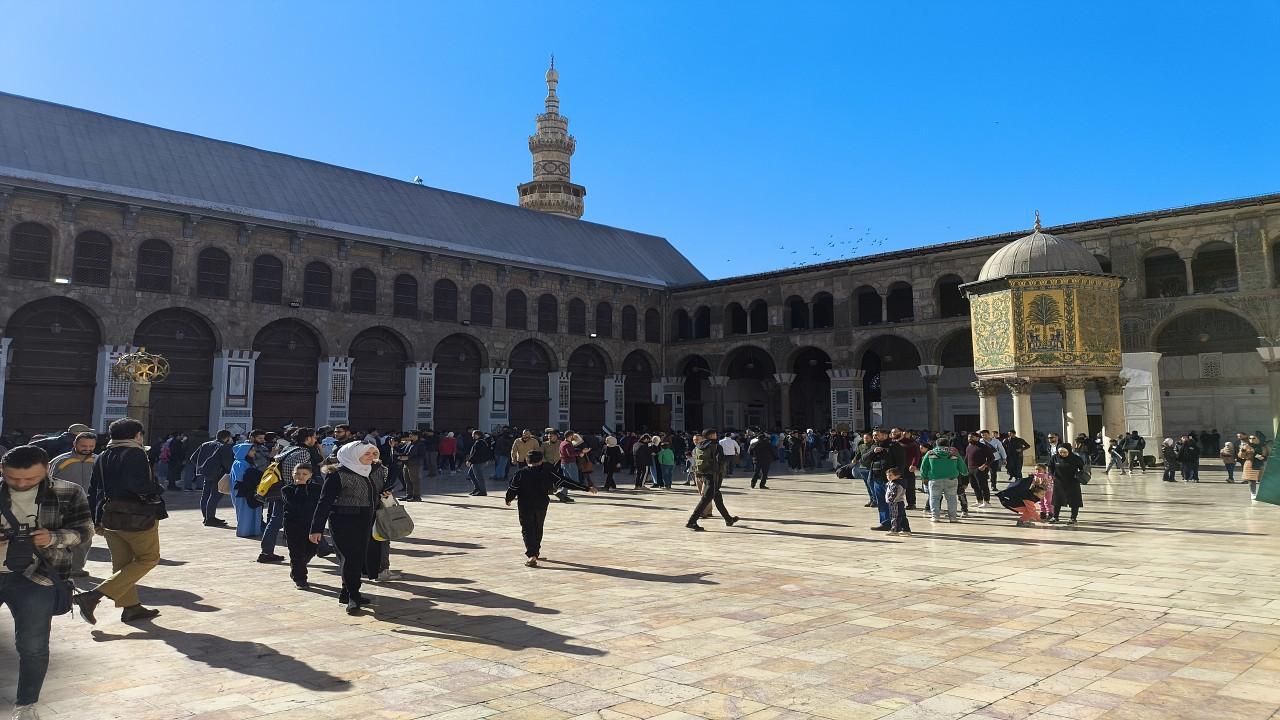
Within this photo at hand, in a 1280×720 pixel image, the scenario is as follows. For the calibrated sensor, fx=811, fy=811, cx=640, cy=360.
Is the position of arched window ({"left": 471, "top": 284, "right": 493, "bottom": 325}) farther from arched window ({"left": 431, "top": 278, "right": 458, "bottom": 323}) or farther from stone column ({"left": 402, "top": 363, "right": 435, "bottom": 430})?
stone column ({"left": 402, "top": 363, "right": 435, "bottom": 430})

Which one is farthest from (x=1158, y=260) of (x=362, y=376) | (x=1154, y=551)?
(x=362, y=376)

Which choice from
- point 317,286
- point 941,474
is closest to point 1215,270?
point 941,474

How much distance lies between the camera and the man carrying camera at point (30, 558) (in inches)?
139

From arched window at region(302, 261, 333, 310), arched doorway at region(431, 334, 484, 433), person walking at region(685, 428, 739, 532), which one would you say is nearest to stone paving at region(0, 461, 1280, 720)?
person walking at region(685, 428, 739, 532)

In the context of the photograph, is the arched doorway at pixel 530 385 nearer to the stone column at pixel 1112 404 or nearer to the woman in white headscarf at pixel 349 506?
the stone column at pixel 1112 404

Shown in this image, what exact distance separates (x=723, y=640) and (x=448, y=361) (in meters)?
25.2

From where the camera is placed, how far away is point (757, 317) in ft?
114

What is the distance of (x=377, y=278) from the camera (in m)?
27.4

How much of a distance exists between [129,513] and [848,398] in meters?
27.6

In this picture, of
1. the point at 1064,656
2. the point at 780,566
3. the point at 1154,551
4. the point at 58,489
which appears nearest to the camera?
the point at 58,489

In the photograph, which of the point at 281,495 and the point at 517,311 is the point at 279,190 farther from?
the point at 281,495

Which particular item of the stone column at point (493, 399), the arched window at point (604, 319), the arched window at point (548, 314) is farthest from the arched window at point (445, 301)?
the arched window at point (604, 319)

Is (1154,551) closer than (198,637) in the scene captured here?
No

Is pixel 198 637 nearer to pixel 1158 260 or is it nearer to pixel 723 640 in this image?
pixel 723 640
